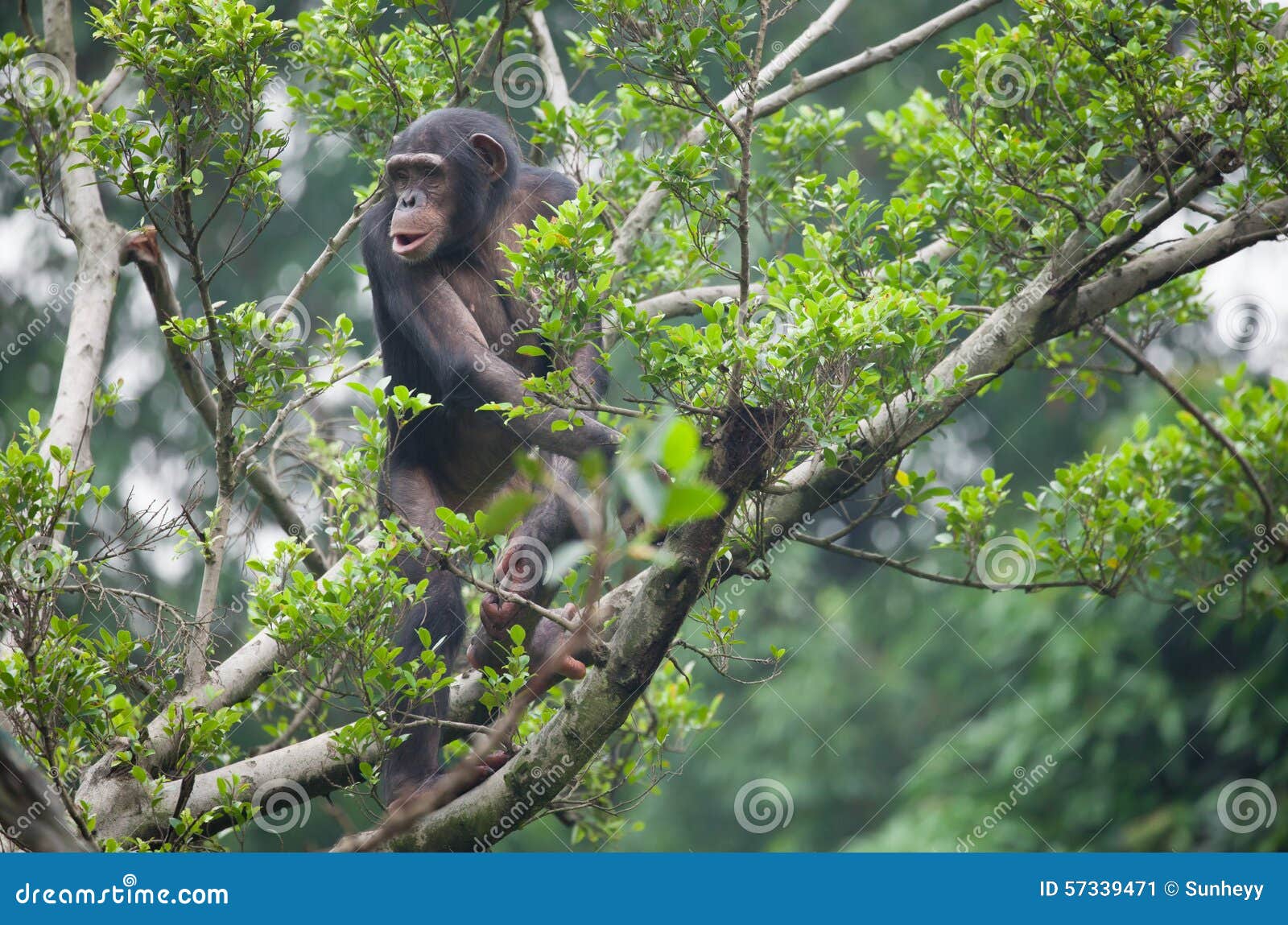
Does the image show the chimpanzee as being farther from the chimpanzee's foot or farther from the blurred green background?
the blurred green background

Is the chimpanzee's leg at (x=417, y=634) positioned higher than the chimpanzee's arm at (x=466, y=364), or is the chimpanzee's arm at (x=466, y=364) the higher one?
the chimpanzee's arm at (x=466, y=364)

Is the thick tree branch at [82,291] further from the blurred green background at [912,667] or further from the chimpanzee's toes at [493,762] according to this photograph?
the blurred green background at [912,667]

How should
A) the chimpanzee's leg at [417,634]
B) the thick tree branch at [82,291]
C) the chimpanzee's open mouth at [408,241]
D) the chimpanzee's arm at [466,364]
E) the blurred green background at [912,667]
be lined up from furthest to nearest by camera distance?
the blurred green background at [912,667], the chimpanzee's open mouth at [408,241], the thick tree branch at [82,291], the chimpanzee's leg at [417,634], the chimpanzee's arm at [466,364]

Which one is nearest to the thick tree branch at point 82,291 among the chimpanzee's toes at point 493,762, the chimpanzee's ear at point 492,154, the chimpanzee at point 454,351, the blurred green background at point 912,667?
the chimpanzee at point 454,351

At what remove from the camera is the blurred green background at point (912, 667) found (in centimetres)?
938

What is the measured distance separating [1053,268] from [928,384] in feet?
2.31

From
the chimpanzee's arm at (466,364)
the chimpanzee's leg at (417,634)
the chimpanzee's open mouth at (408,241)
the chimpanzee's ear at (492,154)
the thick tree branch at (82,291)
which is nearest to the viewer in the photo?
the chimpanzee's arm at (466,364)

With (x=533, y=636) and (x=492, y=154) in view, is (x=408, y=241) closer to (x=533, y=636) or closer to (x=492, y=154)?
(x=492, y=154)

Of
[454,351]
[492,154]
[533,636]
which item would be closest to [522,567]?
[533,636]

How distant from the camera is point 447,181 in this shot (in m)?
4.36

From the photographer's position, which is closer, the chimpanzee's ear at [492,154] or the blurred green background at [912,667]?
the chimpanzee's ear at [492,154]

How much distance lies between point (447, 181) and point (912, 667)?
1130cm

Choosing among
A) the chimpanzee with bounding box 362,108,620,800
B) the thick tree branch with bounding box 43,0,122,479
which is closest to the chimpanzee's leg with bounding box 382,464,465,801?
the chimpanzee with bounding box 362,108,620,800

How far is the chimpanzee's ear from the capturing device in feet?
14.8
